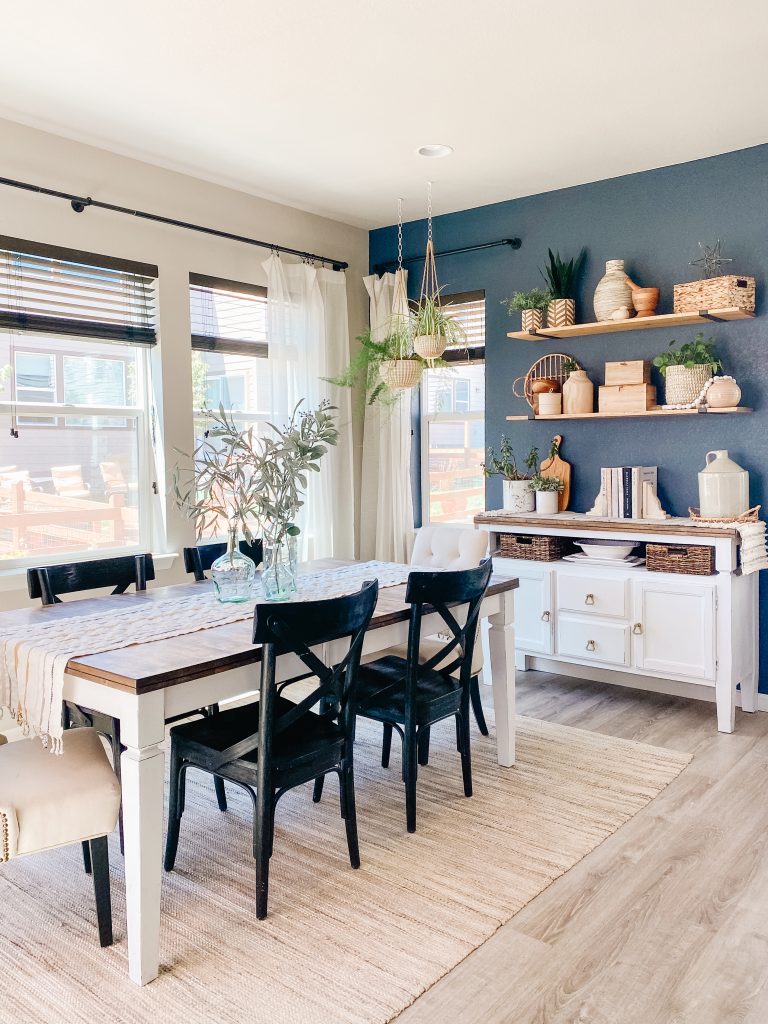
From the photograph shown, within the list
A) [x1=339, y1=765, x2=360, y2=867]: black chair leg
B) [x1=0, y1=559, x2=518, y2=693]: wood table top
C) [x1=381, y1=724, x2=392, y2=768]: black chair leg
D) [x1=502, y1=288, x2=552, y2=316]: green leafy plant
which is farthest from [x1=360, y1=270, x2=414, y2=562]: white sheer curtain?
[x1=339, y1=765, x2=360, y2=867]: black chair leg

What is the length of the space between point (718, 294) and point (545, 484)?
51.1 inches

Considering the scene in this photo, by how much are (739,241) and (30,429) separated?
3463 millimetres

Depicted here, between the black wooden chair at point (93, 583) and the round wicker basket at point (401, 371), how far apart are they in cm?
162

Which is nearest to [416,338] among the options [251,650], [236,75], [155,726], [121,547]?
[236,75]

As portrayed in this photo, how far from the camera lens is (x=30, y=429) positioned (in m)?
3.72

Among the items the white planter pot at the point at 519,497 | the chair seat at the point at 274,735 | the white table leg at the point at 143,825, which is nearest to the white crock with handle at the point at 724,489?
the white planter pot at the point at 519,497

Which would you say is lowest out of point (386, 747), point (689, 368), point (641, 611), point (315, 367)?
point (386, 747)

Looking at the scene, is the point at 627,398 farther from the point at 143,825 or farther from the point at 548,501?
the point at 143,825

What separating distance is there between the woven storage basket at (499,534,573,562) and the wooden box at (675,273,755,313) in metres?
1.31

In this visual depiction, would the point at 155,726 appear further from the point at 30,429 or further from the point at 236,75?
the point at 236,75

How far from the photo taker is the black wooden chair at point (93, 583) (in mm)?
2600

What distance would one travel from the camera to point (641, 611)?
3.95m

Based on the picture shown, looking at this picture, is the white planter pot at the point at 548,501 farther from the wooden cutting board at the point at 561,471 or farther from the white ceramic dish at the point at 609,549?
the white ceramic dish at the point at 609,549

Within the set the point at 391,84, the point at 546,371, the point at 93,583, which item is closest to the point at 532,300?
the point at 546,371
